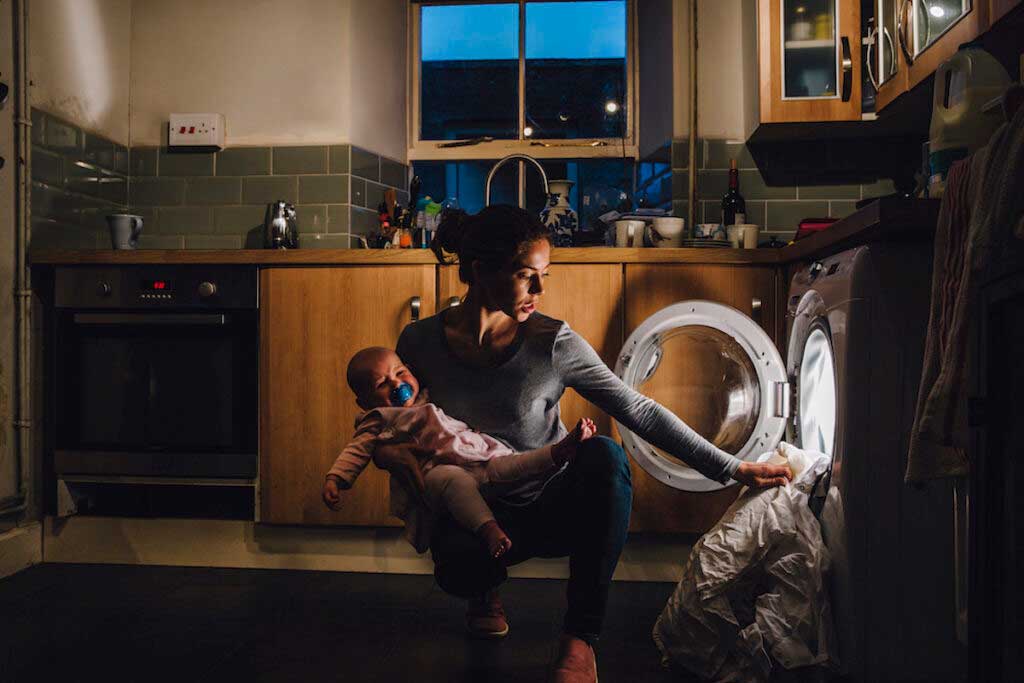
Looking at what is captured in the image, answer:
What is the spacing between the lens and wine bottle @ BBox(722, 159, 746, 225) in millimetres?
3086

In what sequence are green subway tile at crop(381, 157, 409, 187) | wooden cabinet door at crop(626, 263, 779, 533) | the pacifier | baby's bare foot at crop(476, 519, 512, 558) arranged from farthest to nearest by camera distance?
green subway tile at crop(381, 157, 409, 187) < wooden cabinet door at crop(626, 263, 779, 533) < the pacifier < baby's bare foot at crop(476, 519, 512, 558)

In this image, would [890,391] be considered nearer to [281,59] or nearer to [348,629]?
[348,629]

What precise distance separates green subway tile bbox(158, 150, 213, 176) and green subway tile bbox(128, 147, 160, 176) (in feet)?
0.08

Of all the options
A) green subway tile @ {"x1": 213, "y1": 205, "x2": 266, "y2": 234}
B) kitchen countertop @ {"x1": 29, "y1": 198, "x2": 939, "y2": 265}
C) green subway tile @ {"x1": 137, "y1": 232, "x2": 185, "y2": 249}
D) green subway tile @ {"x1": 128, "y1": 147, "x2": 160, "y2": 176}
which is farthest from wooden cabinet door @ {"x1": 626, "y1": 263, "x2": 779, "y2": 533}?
green subway tile @ {"x1": 128, "y1": 147, "x2": 160, "y2": 176}

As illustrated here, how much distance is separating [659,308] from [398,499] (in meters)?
1.14

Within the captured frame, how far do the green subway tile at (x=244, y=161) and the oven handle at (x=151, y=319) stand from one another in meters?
0.79

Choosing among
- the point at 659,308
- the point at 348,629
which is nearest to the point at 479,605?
the point at 348,629

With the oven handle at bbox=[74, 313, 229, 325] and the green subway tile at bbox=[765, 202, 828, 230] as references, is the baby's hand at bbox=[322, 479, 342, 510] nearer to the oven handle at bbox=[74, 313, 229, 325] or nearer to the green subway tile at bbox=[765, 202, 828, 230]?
the oven handle at bbox=[74, 313, 229, 325]

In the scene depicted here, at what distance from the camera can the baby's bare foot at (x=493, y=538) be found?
1.59 m

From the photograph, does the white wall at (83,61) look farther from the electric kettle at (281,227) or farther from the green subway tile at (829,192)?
the green subway tile at (829,192)

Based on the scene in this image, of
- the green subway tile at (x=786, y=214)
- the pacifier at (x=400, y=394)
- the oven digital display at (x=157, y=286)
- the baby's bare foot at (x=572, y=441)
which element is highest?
the green subway tile at (x=786, y=214)

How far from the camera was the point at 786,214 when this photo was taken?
3180mm

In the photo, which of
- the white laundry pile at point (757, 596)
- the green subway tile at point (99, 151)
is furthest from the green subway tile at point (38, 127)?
the white laundry pile at point (757, 596)

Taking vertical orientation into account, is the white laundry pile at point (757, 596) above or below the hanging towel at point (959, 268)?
below
